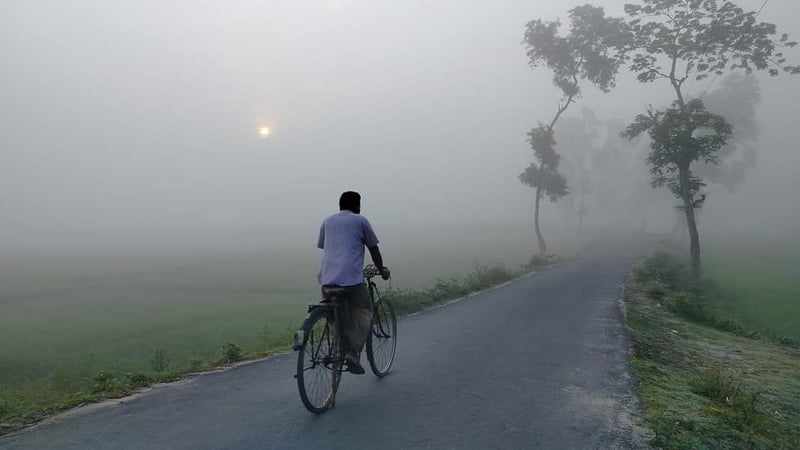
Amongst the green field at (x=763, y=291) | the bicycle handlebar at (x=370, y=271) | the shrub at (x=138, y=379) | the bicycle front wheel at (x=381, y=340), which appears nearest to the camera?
the bicycle handlebar at (x=370, y=271)

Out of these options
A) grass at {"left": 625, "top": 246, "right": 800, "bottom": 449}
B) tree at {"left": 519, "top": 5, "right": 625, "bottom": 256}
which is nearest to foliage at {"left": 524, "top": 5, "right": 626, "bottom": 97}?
tree at {"left": 519, "top": 5, "right": 625, "bottom": 256}

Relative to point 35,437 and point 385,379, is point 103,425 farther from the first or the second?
point 385,379

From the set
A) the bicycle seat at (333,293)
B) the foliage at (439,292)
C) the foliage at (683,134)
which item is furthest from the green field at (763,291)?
the bicycle seat at (333,293)

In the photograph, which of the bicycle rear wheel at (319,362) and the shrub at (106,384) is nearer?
the bicycle rear wheel at (319,362)

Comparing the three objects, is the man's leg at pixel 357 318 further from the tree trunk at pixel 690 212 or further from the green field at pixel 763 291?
the tree trunk at pixel 690 212

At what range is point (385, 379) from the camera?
7.31m

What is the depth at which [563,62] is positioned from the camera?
133ft

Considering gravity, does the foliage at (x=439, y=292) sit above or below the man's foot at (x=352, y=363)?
below

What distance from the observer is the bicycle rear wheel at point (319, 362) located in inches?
222

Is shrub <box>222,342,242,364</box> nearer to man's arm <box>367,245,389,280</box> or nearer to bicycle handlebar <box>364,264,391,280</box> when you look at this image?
bicycle handlebar <box>364,264,391,280</box>

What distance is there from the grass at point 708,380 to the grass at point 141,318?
240 inches

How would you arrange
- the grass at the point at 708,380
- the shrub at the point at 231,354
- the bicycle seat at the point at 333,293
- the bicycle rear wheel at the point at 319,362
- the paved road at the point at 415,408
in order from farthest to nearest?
1. the shrub at the point at 231,354
2. the bicycle seat at the point at 333,293
3. the bicycle rear wheel at the point at 319,362
4. the grass at the point at 708,380
5. the paved road at the point at 415,408

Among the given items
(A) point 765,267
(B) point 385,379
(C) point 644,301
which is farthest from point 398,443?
(A) point 765,267

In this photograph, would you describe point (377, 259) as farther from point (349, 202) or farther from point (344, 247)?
point (349, 202)
